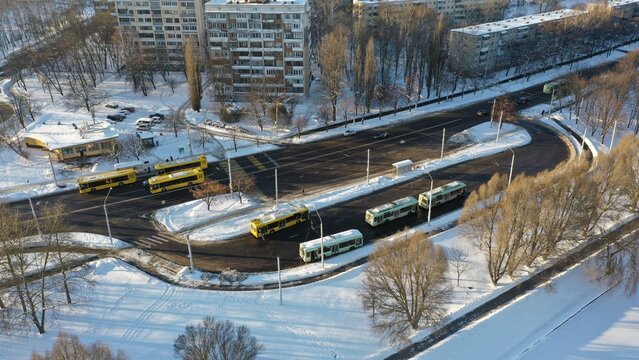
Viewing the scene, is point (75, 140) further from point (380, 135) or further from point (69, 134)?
point (380, 135)

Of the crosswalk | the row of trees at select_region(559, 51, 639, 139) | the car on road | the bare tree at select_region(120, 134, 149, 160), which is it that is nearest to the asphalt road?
the crosswalk

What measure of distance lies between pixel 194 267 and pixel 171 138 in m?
36.5

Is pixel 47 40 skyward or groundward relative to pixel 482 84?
skyward

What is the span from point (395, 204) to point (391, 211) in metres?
1.29

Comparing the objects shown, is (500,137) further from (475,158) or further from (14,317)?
(14,317)

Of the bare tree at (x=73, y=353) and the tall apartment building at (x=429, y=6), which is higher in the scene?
the tall apartment building at (x=429, y=6)

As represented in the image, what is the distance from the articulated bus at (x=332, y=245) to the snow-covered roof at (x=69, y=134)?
136 ft

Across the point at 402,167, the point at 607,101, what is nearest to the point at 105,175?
the point at 402,167

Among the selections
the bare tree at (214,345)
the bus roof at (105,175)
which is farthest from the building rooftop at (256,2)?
the bare tree at (214,345)

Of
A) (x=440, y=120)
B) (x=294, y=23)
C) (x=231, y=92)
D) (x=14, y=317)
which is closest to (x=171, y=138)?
(x=231, y=92)

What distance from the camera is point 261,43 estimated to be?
96688 millimetres

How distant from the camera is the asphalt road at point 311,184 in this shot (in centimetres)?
5269

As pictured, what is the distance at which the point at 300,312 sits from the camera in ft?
145

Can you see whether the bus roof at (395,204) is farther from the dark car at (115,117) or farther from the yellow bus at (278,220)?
the dark car at (115,117)
